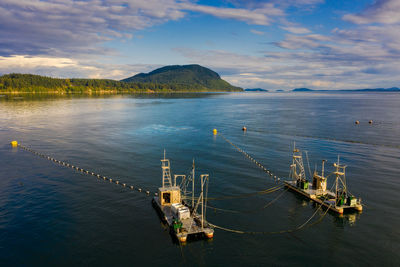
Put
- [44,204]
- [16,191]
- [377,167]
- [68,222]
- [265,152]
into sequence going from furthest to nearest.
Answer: [265,152]
[377,167]
[16,191]
[44,204]
[68,222]

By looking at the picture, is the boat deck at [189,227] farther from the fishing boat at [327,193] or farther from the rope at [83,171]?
the fishing boat at [327,193]

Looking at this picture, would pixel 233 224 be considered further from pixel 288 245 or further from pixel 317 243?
pixel 317 243

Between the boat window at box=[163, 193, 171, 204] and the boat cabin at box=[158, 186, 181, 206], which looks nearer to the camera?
the boat cabin at box=[158, 186, 181, 206]

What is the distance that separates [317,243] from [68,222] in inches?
1575

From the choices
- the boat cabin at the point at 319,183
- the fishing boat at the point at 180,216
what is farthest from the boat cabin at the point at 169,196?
the boat cabin at the point at 319,183

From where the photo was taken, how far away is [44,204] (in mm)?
49062

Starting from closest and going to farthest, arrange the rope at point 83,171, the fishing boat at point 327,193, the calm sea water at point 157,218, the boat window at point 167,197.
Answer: the calm sea water at point 157,218 → the boat window at point 167,197 → the fishing boat at point 327,193 → the rope at point 83,171

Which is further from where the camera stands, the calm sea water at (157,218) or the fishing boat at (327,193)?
the fishing boat at (327,193)

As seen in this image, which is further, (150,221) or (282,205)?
(282,205)

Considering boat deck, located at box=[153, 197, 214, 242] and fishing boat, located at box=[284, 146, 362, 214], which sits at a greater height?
fishing boat, located at box=[284, 146, 362, 214]

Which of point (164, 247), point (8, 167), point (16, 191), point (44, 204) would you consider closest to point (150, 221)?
point (164, 247)

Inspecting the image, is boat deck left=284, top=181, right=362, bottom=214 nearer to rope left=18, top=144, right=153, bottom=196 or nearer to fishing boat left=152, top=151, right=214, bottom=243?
fishing boat left=152, top=151, right=214, bottom=243

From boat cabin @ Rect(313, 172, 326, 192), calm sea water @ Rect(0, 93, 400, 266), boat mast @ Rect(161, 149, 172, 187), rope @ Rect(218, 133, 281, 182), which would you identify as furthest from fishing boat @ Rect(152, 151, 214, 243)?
boat cabin @ Rect(313, 172, 326, 192)

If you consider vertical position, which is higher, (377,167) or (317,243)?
(377,167)
